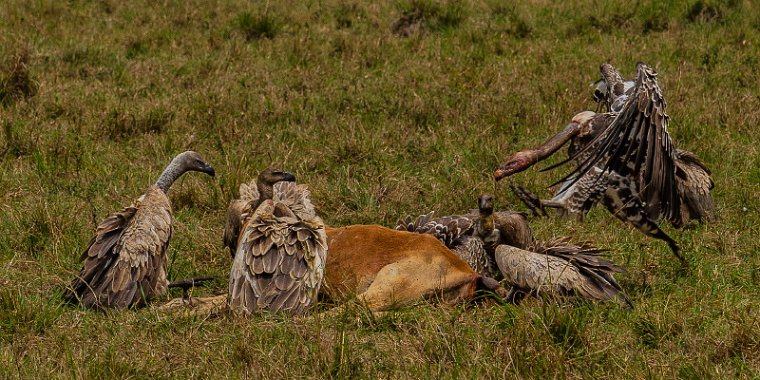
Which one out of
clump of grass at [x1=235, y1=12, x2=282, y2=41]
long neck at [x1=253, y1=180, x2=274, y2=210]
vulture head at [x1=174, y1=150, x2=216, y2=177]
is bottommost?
clump of grass at [x1=235, y1=12, x2=282, y2=41]

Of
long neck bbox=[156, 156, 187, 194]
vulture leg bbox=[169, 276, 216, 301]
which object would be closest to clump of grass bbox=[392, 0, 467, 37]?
long neck bbox=[156, 156, 187, 194]

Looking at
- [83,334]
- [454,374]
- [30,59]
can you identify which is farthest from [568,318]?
[30,59]

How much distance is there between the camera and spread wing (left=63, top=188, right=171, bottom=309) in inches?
223

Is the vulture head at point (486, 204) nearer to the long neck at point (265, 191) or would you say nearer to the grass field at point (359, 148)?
the grass field at point (359, 148)

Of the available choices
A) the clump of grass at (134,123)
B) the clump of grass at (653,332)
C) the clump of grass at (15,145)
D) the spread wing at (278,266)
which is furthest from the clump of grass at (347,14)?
the clump of grass at (653,332)

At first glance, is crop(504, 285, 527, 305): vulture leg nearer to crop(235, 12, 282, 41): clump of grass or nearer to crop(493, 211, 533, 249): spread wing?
crop(493, 211, 533, 249): spread wing

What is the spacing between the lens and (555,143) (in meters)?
7.08

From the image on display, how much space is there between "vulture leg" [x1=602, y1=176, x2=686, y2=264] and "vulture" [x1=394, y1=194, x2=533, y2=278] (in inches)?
32.1

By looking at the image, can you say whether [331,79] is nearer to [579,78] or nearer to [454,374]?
[579,78]

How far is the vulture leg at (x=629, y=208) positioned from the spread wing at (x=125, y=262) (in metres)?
2.79

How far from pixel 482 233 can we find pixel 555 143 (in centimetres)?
107

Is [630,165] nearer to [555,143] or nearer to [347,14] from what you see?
[555,143]

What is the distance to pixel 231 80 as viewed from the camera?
10266 millimetres

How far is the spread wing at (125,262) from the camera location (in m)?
5.68
